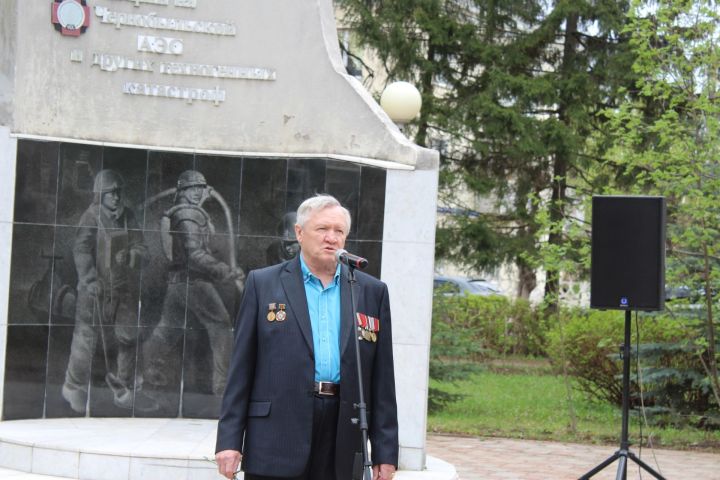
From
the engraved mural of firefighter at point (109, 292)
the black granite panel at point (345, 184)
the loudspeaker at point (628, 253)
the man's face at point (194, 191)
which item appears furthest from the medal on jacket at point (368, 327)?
the engraved mural of firefighter at point (109, 292)

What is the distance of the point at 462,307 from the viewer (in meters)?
21.8

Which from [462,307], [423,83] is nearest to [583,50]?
[423,83]

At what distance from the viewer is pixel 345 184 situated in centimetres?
868

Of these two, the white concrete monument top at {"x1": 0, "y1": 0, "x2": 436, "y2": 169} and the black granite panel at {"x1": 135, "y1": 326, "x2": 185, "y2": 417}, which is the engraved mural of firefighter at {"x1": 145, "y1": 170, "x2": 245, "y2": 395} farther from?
the white concrete monument top at {"x1": 0, "y1": 0, "x2": 436, "y2": 169}

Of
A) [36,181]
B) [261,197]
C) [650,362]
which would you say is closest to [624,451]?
[261,197]

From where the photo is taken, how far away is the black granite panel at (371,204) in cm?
846

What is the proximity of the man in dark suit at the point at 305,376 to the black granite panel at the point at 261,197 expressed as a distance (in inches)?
176

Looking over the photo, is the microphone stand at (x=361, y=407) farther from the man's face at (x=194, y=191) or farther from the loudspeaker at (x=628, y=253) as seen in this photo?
the man's face at (x=194, y=191)

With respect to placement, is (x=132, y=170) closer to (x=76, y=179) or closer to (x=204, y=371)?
(x=76, y=179)

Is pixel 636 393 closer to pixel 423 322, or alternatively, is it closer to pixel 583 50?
pixel 423 322

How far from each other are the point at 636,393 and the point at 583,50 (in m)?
11.4

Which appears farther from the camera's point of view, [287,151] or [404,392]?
[287,151]

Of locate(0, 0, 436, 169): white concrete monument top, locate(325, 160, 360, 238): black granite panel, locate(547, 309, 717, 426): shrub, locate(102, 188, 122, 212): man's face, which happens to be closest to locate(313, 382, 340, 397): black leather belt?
locate(325, 160, 360, 238): black granite panel

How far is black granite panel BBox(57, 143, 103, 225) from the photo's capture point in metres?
8.98
